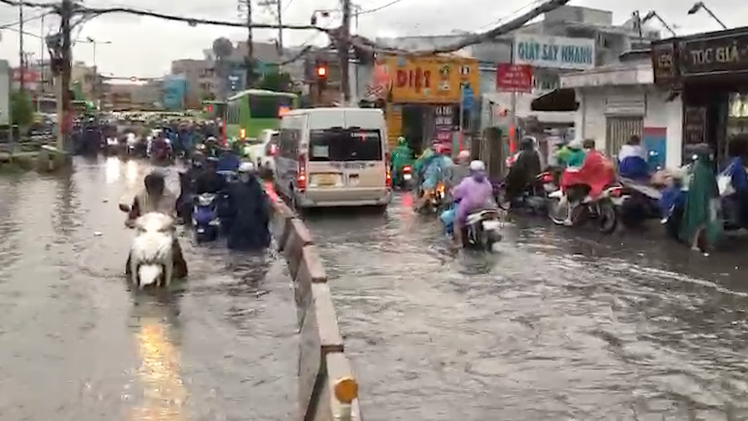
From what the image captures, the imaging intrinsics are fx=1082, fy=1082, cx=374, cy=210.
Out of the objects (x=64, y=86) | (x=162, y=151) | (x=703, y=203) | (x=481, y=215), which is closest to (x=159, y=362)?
(x=481, y=215)

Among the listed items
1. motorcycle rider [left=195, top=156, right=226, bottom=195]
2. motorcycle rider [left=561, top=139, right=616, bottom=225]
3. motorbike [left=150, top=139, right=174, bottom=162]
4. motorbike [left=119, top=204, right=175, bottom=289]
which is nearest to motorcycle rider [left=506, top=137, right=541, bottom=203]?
motorcycle rider [left=561, top=139, right=616, bottom=225]

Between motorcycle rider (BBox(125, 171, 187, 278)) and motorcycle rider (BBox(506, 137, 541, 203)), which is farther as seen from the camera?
motorcycle rider (BBox(506, 137, 541, 203))

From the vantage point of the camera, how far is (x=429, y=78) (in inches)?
1511

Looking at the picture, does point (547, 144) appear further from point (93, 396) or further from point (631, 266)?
point (93, 396)

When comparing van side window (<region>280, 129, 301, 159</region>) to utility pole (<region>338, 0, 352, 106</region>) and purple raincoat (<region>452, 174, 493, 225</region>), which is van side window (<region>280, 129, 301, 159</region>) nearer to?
purple raincoat (<region>452, 174, 493, 225</region>)

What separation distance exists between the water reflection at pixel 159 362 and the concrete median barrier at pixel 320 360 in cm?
90

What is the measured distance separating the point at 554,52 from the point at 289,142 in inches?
983

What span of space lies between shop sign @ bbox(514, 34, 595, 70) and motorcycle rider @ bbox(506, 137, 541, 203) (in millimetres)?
17837

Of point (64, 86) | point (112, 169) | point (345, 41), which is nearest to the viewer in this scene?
point (345, 41)

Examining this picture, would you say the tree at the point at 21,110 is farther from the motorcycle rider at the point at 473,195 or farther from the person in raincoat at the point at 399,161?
the motorcycle rider at the point at 473,195

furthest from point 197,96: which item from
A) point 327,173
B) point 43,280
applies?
point 43,280

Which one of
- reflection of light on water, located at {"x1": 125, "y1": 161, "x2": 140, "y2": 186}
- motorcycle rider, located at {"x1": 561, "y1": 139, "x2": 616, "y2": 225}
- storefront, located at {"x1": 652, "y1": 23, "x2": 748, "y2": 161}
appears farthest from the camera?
reflection of light on water, located at {"x1": 125, "y1": 161, "x2": 140, "y2": 186}

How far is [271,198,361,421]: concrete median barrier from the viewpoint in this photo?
5580 mm

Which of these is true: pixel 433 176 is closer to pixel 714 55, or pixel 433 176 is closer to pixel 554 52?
pixel 714 55
